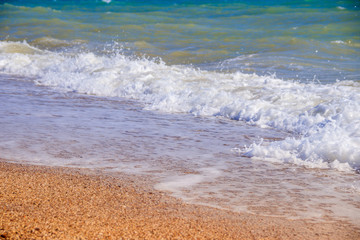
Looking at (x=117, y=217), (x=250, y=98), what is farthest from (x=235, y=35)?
(x=117, y=217)

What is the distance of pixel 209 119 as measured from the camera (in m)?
7.43

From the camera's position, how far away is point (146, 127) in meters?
6.52

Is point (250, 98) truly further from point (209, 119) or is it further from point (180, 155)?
point (180, 155)

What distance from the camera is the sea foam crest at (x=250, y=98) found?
5160 millimetres

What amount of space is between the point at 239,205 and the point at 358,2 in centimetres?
2938

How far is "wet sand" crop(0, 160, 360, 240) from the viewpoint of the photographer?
9.63 ft

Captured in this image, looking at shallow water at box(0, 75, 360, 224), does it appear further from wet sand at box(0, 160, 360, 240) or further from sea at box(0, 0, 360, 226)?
wet sand at box(0, 160, 360, 240)

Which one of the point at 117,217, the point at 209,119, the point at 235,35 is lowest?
the point at 209,119

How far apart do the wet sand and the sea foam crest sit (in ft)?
5.60

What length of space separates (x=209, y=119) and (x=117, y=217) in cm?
435

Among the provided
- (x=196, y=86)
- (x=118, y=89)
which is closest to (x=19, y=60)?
(x=118, y=89)

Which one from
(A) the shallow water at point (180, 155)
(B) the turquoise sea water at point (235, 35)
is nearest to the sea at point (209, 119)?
(A) the shallow water at point (180, 155)

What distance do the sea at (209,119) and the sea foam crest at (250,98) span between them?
2cm

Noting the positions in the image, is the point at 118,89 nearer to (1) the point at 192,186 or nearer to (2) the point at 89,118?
(2) the point at 89,118
